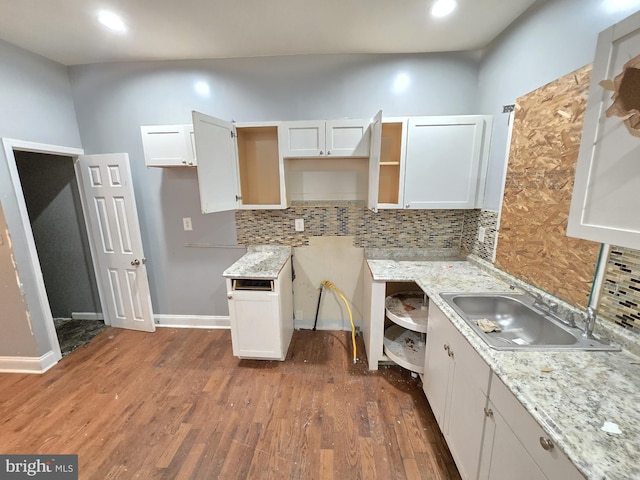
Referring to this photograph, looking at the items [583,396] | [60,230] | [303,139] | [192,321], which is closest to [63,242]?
[60,230]

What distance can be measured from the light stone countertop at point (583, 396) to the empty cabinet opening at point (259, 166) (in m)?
1.95

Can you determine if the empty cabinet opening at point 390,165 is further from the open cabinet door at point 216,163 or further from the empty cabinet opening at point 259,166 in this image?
the open cabinet door at point 216,163

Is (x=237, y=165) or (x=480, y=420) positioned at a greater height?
(x=237, y=165)

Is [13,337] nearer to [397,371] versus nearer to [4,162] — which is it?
[4,162]

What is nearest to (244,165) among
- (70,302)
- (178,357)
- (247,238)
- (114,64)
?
(247,238)

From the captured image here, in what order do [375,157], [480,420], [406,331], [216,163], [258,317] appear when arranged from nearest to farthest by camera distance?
[480,420] → [375,157] → [216,163] → [258,317] → [406,331]

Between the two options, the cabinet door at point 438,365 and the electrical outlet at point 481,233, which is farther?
the electrical outlet at point 481,233

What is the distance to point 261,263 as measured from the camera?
221 centimetres

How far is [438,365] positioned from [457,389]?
0.83ft

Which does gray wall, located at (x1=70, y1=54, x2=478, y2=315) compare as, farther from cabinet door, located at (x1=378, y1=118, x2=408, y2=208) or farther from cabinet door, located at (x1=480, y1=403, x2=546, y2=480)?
cabinet door, located at (x1=480, y1=403, x2=546, y2=480)

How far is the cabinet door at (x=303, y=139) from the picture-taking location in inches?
83.5

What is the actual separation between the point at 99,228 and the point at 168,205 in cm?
79

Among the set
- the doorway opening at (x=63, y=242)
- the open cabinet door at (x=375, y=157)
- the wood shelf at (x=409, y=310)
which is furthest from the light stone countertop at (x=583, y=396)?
the doorway opening at (x=63, y=242)
